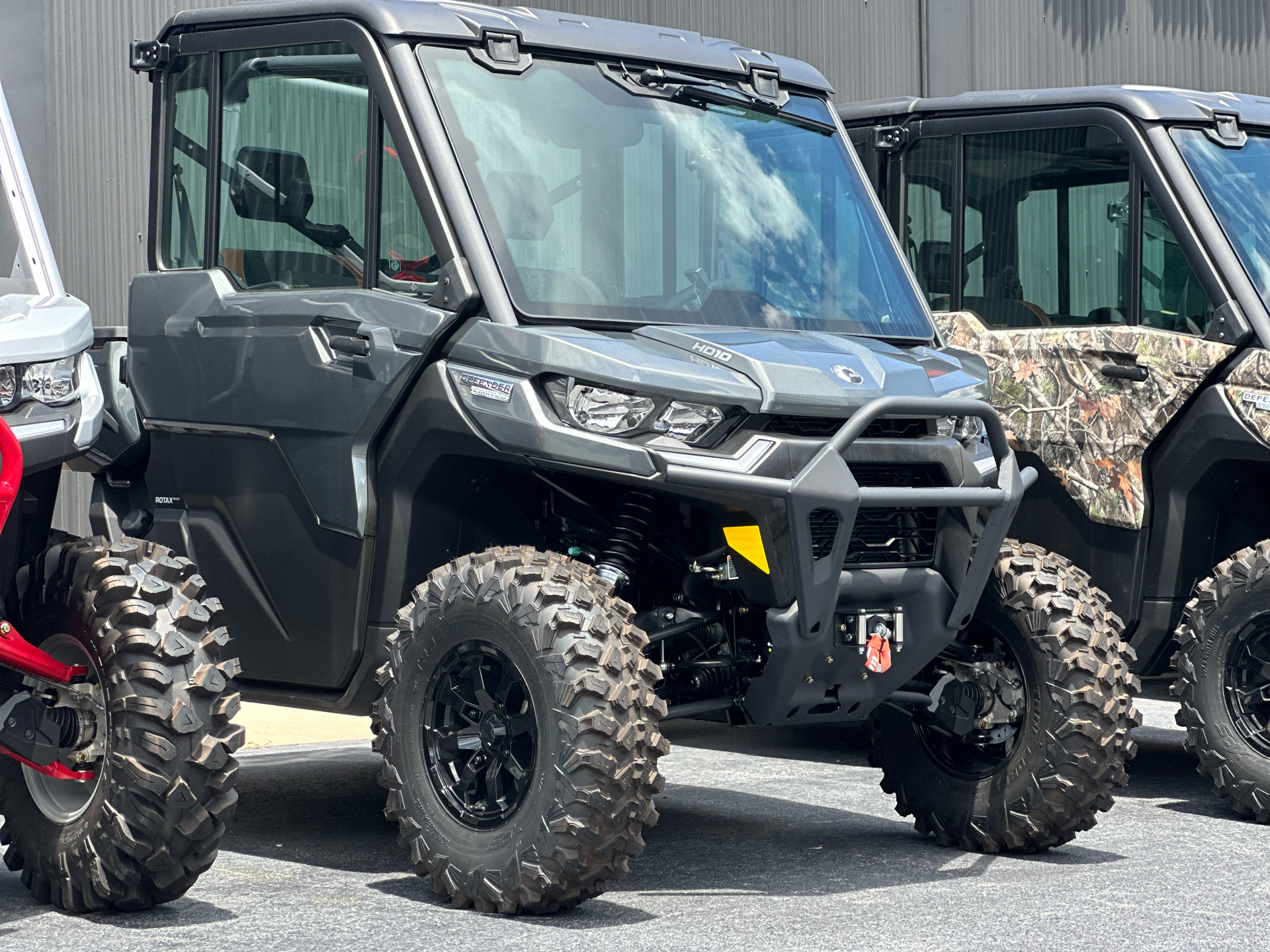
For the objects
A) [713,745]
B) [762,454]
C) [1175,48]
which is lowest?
[713,745]

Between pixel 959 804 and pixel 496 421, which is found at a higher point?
pixel 496 421

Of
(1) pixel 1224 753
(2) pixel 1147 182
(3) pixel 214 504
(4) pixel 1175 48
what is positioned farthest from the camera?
(4) pixel 1175 48

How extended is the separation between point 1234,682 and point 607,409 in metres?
2.98

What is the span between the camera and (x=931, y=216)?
881cm

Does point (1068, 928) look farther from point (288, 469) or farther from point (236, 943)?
point (288, 469)

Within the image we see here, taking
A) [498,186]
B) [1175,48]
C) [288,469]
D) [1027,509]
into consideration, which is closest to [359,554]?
[288,469]

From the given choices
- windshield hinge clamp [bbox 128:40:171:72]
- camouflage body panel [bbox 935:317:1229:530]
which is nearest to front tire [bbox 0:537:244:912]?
windshield hinge clamp [bbox 128:40:171:72]

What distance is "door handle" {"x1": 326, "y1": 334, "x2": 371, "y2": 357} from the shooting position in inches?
245

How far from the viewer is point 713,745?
9734 mm

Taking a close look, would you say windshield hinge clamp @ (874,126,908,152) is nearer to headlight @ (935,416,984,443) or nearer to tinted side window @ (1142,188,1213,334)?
tinted side window @ (1142,188,1213,334)

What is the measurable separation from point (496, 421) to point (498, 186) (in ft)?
2.65

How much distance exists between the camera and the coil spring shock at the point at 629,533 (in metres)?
6.08

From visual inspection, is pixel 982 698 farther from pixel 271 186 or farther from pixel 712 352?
pixel 271 186

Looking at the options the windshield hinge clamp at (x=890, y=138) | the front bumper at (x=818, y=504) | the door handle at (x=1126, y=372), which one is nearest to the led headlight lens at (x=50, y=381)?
the front bumper at (x=818, y=504)
